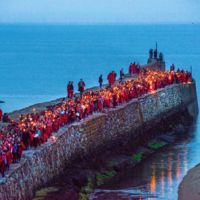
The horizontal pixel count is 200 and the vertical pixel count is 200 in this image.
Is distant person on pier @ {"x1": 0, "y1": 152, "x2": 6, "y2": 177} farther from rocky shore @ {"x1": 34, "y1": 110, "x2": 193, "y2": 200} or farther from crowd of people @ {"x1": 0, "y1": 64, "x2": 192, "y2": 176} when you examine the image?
rocky shore @ {"x1": 34, "y1": 110, "x2": 193, "y2": 200}

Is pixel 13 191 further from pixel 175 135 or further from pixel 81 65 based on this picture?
pixel 81 65

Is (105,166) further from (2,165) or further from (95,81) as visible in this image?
(95,81)

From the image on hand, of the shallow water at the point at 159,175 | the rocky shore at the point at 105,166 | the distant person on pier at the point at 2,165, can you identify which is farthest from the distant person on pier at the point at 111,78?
the distant person on pier at the point at 2,165

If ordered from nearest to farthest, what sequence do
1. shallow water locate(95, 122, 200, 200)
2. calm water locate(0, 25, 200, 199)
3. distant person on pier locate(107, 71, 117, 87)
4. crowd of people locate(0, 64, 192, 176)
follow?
crowd of people locate(0, 64, 192, 176) → shallow water locate(95, 122, 200, 200) → calm water locate(0, 25, 200, 199) → distant person on pier locate(107, 71, 117, 87)

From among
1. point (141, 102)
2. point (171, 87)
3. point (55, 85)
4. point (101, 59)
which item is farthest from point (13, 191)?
point (101, 59)

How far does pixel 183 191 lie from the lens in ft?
92.6

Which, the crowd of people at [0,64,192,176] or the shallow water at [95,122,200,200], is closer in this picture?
the crowd of people at [0,64,192,176]

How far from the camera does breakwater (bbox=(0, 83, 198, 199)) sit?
2250cm

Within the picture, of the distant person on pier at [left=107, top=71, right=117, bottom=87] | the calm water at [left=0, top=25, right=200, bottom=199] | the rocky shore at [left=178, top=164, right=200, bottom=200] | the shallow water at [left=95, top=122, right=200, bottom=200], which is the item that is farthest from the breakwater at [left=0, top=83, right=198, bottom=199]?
the rocky shore at [left=178, top=164, right=200, bottom=200]

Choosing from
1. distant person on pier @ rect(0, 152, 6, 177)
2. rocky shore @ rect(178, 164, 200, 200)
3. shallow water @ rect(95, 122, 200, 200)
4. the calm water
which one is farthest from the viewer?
the calm water

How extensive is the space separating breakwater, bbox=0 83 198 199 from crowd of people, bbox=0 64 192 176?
30cm

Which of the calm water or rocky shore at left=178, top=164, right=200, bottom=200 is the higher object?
the calm water

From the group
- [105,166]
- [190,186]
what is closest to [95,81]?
[105,166]

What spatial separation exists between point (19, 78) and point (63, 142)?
53.2 metres
